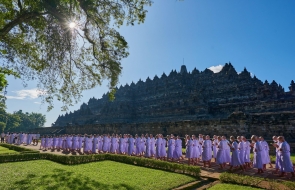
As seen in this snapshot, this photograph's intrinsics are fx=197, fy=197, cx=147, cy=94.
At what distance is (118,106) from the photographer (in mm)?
43156

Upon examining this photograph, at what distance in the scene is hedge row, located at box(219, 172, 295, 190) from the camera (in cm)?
628

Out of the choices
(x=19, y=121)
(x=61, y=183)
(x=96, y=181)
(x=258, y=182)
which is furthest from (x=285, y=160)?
(x=19, y=121)

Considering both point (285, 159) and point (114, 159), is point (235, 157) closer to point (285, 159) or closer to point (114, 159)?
point (285, 159)

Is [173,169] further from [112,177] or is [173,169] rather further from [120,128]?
[120,128]

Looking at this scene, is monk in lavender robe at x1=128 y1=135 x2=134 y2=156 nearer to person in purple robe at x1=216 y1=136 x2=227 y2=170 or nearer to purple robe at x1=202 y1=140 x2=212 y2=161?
purple robe at x1=202 y1=140 x2=212 y2=161

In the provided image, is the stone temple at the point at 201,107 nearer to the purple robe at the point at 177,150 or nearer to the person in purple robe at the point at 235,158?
the purple robe at the point at 177,150

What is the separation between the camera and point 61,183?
282 inches

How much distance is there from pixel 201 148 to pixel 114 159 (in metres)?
5.78

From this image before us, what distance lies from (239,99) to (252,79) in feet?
11.3

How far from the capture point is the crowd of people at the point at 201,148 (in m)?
9.12

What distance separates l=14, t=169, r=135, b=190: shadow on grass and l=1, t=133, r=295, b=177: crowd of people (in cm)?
574

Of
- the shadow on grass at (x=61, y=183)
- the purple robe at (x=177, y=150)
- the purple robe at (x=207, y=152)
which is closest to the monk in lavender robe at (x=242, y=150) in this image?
the purple robe at (x=207, y=152)

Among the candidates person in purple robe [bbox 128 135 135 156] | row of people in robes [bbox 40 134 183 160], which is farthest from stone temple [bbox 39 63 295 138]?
person in purple robe [bbox 128 135 135 156]

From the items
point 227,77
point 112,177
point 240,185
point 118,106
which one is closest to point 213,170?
point 240,185
